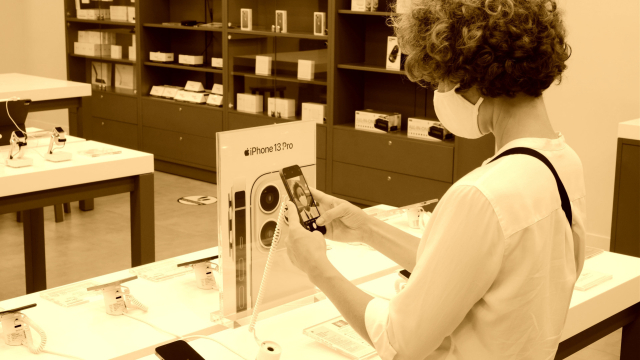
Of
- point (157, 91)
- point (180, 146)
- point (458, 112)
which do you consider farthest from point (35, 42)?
point (458, 112)

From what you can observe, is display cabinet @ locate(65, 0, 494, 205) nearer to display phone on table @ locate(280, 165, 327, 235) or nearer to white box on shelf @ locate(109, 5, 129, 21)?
white box on shelf @ locate(109, 5, 129, 21)

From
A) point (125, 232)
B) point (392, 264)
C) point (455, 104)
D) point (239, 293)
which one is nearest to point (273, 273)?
point (239, 293)

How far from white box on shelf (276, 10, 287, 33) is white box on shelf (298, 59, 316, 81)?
0.99 ft

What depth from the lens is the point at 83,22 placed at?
7070 mm

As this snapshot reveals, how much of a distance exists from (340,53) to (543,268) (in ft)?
13.9

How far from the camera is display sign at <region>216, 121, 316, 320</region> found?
1718 millimetres

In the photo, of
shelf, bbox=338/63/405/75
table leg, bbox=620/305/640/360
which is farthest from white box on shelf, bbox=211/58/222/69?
table leg, bbox=620/305/640/360

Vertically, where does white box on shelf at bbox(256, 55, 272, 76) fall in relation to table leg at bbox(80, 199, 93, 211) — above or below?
above

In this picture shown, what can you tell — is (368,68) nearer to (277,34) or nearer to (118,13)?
(277,34)

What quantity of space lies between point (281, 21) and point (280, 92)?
21.3 inches

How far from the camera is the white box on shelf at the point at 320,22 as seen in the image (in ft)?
17.3

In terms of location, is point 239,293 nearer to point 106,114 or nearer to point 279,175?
point 279,175

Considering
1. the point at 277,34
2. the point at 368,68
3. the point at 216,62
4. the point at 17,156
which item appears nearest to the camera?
the point at 17,156

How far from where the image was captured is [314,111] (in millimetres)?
5410
